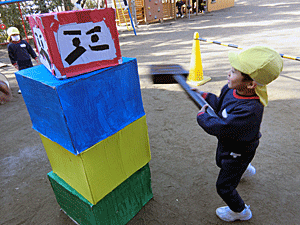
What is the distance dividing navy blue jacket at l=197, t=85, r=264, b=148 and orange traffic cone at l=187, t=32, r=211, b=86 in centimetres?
338

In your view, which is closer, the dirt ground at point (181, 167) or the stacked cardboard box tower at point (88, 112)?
the stacked cardboard box tower at point (88, 112)

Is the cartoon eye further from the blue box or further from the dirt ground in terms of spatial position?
the dirt ground

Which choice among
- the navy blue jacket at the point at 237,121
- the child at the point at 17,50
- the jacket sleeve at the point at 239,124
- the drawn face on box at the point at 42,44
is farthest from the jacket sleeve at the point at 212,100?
the child at the point at 17,50

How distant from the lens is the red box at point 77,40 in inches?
49.6

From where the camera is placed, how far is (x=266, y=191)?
2297mm

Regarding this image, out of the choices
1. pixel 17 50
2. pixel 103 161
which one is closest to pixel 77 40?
pixel 103 161

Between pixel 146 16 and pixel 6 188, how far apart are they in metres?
15.2

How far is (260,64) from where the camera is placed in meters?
1.38

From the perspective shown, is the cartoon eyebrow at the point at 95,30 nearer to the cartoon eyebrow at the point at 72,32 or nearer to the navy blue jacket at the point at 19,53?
the cartoon eyebrow at the point at 72,32

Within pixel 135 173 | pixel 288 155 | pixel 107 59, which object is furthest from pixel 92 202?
pixel 288 155

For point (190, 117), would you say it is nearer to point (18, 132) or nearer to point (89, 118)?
point (89, 118)

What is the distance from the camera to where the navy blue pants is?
1709 mm

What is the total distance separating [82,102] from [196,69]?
3961 mm

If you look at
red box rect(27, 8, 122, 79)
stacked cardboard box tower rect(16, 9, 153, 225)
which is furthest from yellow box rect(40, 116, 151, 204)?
red box rect(27, 8, 122, 79)
